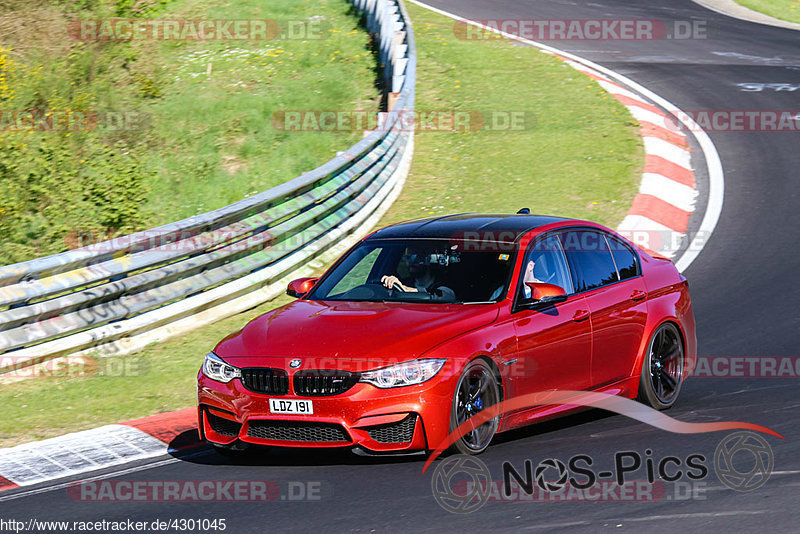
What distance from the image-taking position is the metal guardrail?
895cm

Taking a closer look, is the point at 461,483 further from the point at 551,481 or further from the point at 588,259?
the point at 588,259

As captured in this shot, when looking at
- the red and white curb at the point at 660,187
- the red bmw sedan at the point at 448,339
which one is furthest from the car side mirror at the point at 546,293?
the red and white curb at the point at 660,187

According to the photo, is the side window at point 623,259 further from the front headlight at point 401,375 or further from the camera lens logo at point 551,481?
the front headlight at point 401,375

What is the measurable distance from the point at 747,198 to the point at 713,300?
14.3 ft

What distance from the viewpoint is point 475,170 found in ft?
53.3

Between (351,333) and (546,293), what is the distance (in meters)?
1.35

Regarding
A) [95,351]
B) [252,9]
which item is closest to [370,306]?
[95,351]

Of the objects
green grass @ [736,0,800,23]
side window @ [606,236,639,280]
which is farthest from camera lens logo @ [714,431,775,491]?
green grass @ [736,0,800,23]

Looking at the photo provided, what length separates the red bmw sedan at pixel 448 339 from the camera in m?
6.30

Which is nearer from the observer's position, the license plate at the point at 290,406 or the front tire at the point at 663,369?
the license plate at the point at 290,406

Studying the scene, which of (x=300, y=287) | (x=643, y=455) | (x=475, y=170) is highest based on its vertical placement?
(x=475, y=170)

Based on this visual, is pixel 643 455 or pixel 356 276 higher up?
pixel 356 276

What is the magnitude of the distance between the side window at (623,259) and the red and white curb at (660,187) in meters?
4.65

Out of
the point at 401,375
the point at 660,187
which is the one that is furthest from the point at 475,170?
the point at 401,375
